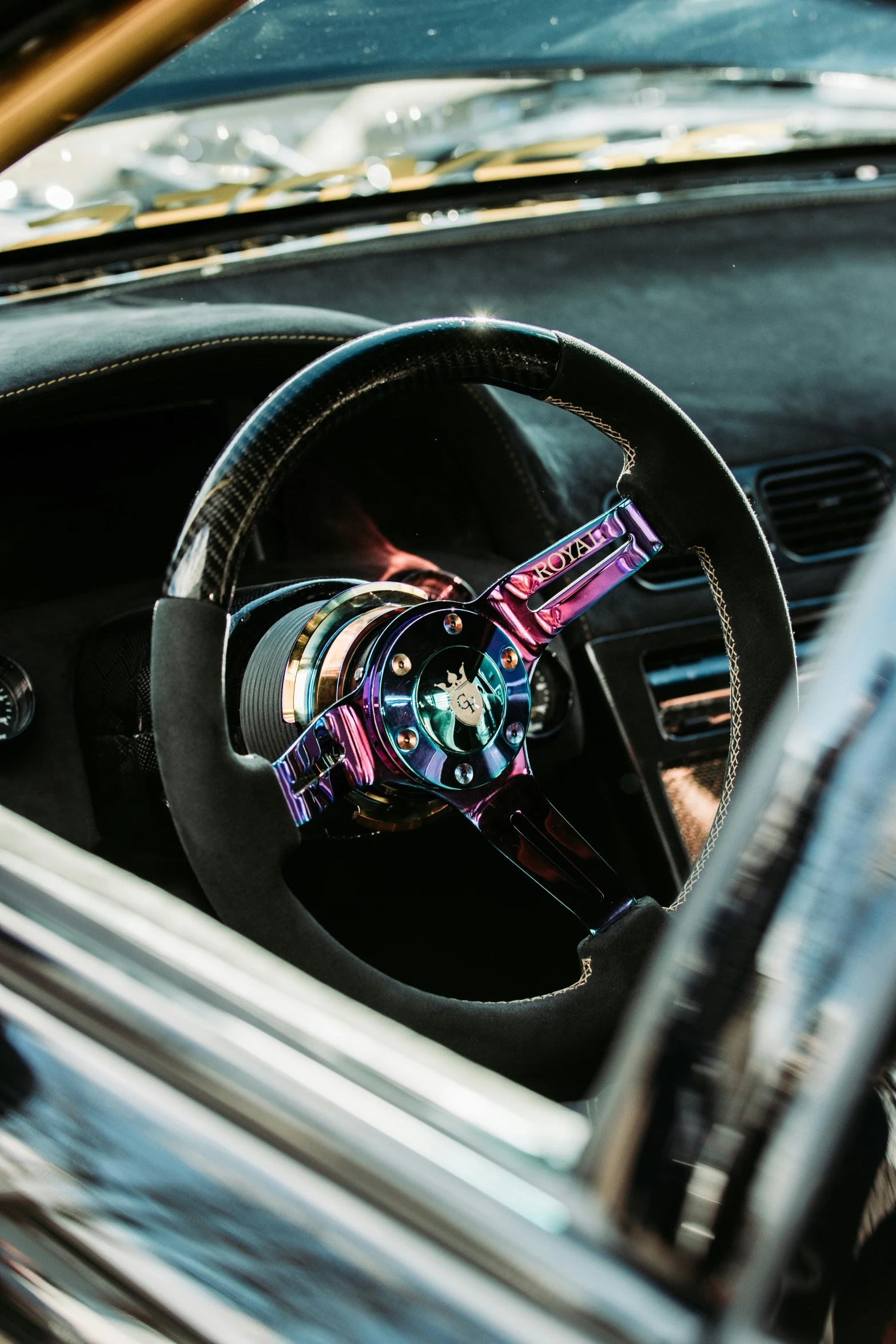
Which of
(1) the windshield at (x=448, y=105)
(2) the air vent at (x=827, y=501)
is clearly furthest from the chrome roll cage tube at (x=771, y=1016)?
(1) the windshield at (x=448, y=105)

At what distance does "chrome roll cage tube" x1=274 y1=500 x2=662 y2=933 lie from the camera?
126cm

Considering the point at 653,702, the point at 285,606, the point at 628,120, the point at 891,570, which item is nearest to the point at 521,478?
the point at 653,702

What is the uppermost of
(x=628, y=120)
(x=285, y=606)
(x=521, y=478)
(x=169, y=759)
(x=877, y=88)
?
(x=877, y=88)

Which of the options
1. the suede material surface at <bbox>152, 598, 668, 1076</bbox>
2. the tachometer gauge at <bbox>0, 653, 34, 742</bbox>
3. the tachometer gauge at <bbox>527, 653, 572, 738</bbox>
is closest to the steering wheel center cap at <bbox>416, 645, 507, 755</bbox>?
the suede material surface at <bbox>152, 598, 668, 1076</bbox>

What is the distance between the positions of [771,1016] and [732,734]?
0.82m

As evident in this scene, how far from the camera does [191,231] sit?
2.39 meters

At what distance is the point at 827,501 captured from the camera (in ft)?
7.32

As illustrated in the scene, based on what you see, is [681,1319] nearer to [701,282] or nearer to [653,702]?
[653,702]

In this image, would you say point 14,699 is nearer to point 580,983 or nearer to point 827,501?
point 580,983

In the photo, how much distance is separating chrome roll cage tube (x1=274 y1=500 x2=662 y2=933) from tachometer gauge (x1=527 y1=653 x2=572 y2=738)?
1.46 feet

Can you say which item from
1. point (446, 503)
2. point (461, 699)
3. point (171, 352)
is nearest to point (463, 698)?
point (461, 699)

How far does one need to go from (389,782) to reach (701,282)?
157 cm

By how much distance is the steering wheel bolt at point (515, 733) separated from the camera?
1.33 metres

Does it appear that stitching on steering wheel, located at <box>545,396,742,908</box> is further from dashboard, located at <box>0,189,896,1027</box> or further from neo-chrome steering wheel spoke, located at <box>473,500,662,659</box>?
dashboard, located at <box>0,189,896,1027</box>
